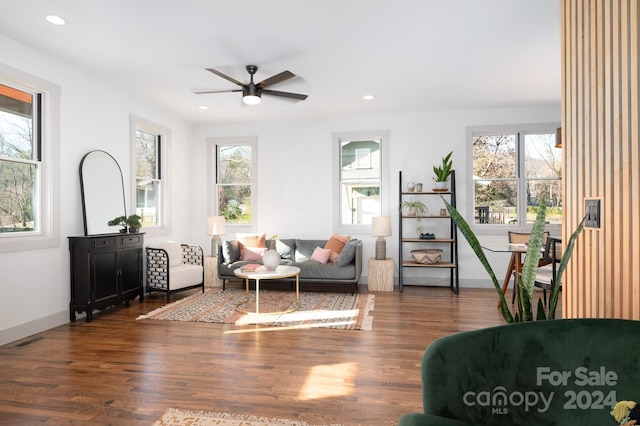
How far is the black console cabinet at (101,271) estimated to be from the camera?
4246 mm

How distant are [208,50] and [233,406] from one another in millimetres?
3247

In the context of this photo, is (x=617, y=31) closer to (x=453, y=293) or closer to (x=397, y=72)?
(x=397, y=72)

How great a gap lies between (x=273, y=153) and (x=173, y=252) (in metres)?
2.42

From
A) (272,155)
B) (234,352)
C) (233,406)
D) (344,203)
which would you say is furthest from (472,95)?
(233,406)

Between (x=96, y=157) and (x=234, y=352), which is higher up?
(x=96, y=157)

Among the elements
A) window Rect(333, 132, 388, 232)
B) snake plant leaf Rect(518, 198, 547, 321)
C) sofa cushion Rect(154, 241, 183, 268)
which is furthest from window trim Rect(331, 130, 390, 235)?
snake plant leaf Rect(518, 198, 547, 321)

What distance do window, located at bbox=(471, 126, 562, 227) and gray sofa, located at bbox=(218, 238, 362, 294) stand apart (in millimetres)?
2152

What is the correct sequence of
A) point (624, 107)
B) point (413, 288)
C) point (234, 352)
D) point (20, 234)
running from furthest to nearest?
1. point (413, 288)
2. point (20, 234)
3. point (234, 352)
4. point (624, 107)

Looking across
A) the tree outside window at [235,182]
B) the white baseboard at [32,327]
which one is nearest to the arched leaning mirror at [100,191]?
the white baseboard at [32,327]

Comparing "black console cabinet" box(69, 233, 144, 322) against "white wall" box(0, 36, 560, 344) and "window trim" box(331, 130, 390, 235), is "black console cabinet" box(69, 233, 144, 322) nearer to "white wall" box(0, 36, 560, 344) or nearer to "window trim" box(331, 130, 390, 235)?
"white wall" box(0, 36, 560, 344)

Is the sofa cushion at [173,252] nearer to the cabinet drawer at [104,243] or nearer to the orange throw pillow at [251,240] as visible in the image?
the cabinet drawer at [104,243]

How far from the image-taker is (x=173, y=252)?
555 centimetres

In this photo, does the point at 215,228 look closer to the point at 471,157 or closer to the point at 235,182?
the point at 235,182

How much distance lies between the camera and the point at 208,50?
3.95 metres
